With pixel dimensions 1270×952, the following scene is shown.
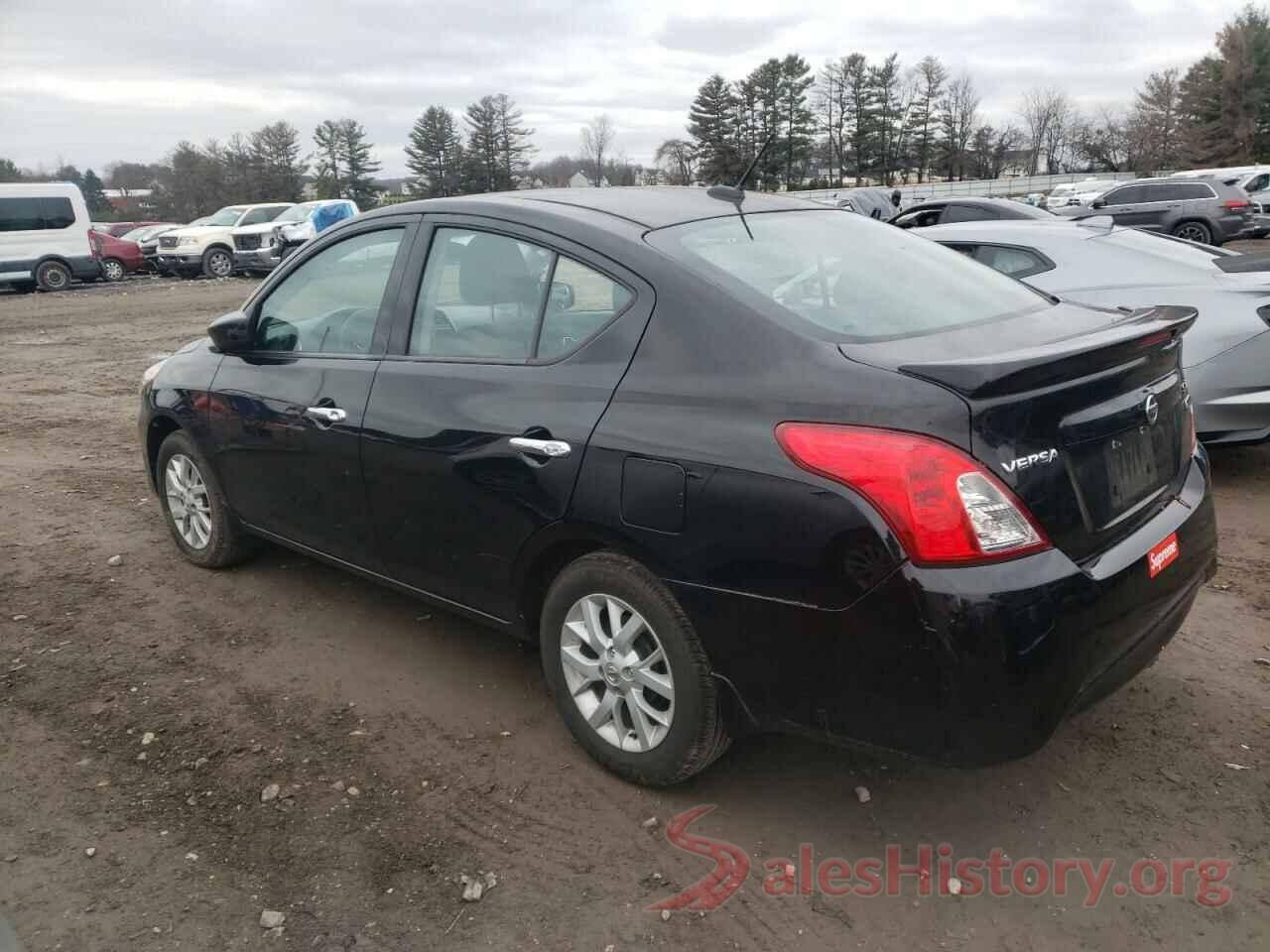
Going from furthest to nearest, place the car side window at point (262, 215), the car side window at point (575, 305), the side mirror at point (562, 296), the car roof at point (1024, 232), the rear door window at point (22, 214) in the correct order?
the car side window at point (262, 215), the rear door window at point (22, 214), the car roof at point (1024, 232), the side mirror at point (562, 296), the car side window at point (575, 305)

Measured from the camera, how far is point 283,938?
7.97 ft

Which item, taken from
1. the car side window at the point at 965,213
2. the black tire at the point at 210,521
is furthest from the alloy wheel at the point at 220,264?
the black tire at the point at 210,521

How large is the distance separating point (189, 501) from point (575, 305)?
8.61ft

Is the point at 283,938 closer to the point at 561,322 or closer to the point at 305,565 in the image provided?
the point at 561,322

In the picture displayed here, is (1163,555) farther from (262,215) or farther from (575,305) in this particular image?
(262,215)

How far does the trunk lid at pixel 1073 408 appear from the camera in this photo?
2.28 m

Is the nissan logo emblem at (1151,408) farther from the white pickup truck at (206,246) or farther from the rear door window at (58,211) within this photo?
the white pickup truck at (206,246)

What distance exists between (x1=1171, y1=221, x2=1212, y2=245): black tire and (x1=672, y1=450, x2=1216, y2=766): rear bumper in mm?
22860

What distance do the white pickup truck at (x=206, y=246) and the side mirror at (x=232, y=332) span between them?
24.5 m

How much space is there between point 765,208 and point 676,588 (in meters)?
1.54

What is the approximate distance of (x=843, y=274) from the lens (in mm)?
3107

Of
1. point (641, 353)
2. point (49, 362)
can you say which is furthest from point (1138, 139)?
point (641, 353)

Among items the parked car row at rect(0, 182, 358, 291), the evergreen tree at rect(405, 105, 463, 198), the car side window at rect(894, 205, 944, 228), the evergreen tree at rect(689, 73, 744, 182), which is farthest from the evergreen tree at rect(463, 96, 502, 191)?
the car side window at rect(894, 205, 944, 228)

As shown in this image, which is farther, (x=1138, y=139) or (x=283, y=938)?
(x=1138, y=139)
